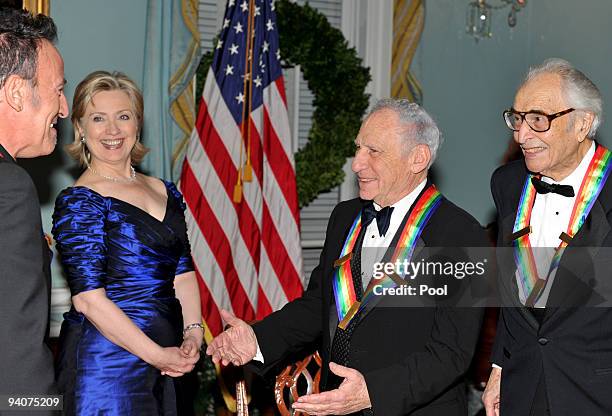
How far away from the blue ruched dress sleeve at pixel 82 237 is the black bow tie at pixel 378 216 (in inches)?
40.4

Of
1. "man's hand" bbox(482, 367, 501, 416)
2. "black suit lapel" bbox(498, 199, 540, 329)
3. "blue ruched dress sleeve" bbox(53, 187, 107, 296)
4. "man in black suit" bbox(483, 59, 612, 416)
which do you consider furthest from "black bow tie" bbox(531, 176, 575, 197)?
"blue ruched dress sleeve" bbox(53, 187, 107, 296)

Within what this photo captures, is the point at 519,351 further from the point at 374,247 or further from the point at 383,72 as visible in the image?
the point at 383,72

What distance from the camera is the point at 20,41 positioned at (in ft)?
6.93

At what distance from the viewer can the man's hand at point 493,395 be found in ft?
9.74

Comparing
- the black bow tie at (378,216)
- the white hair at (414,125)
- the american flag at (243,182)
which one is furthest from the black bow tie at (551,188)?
the american flag at (243,182)

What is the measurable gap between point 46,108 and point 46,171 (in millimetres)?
2756

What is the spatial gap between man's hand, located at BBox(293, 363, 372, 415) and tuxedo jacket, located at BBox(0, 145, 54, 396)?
2.71 ft

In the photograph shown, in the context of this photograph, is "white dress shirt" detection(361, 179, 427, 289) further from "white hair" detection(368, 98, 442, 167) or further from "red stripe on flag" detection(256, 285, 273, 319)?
"red stripe on flag" detection(256, 285, 273, 319)

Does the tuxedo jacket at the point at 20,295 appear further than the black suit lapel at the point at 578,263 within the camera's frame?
No

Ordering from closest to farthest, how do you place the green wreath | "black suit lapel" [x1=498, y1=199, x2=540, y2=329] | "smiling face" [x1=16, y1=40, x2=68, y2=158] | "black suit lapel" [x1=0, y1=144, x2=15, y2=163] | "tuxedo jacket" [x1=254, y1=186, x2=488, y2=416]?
"black suit lapel" [x1=0, y1=144, x2=15, y2=163] → "smiling face" [x1=16, y1=40, x2=68, y2=158] → "tuxedo jacket" [x1=254, y1=186, x2=488, y2=416] → "black suit lapel" [x1=498, y1=199, x2=540, y2=329] → the green wreath

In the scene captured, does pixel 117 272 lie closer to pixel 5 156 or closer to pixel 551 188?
pixel 5 156

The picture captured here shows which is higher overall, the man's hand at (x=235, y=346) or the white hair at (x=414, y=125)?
the white hair at (x=414, y=125)

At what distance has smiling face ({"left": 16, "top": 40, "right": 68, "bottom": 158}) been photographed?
2131mm

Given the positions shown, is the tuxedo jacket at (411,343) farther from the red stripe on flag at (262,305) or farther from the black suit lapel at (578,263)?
the red stripe on flag at (262,305)
